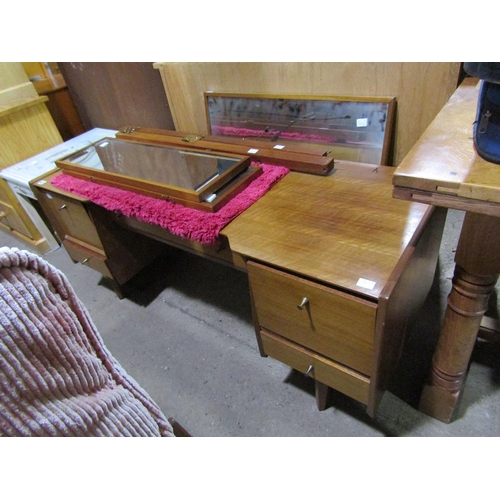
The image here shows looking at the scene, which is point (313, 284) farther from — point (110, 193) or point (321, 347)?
point (110, 193)

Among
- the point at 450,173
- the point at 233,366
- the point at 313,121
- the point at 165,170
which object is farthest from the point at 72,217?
the point at 450,173

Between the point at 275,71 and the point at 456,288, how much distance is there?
2.79ft

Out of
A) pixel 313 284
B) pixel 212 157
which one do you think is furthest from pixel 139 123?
pixel 313 284

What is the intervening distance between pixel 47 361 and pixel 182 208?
2.20 ft

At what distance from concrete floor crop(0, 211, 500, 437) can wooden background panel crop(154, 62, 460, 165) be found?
2.20ft

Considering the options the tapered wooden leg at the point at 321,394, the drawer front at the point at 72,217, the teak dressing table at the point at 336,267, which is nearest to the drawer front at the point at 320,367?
the teak dressing table at the point at 336,267

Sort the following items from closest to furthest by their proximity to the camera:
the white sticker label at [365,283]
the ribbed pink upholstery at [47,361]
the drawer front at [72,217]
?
the ribbed pink upholstery at [47,361] < the white sticker label at [365,283] < the drawer front at [72,217]

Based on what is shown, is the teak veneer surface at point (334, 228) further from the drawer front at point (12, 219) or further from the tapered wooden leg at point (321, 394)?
the drawer front at point (12, 219)

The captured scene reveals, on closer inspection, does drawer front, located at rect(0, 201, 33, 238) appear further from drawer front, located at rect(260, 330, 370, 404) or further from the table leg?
the table leg

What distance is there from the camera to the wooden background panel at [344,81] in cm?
92

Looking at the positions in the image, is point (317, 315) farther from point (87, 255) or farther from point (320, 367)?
point (87, 255)

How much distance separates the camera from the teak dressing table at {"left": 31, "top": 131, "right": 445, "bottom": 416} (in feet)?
2.32

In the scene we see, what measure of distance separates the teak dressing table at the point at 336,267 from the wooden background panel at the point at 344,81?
0.17m

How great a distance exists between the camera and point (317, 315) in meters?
0.78
